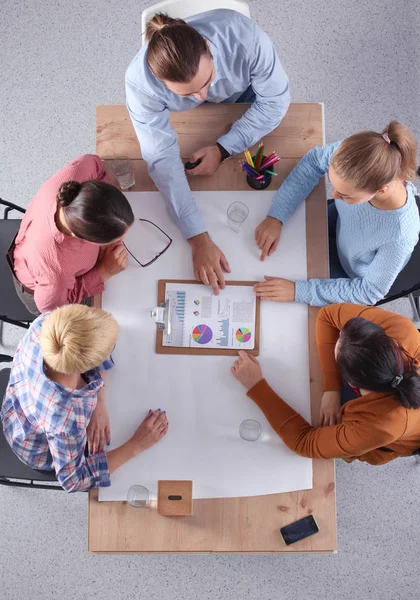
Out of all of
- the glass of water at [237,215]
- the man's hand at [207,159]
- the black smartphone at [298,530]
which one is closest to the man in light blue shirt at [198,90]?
the man's hand at [207,159]

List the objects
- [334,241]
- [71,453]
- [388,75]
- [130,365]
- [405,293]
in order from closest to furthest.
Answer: [71,453] < [130,365] < [405,293] < [334,241] < [388,75]

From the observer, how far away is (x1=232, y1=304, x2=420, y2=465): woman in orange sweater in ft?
4.30

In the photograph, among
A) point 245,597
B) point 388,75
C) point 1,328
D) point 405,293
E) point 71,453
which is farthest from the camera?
point 388,75

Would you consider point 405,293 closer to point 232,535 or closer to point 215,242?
point 215,242

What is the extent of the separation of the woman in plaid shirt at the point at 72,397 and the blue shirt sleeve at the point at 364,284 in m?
0.58

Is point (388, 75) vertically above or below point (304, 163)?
above

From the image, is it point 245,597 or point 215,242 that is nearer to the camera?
point 215,242

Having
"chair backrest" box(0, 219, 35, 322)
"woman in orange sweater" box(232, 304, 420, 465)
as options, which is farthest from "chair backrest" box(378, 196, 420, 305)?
"chair backrest" box(0, 219, 35, 322)

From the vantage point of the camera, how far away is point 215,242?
1638 mm

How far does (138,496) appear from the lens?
4.76 feet

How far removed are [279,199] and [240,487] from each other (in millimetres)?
884

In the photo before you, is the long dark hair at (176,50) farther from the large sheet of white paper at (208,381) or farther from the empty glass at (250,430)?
the empty glass at (250,430)

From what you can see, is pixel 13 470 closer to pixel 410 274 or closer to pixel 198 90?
pixel 198 90

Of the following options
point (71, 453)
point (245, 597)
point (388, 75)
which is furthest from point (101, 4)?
point (245, 597)
